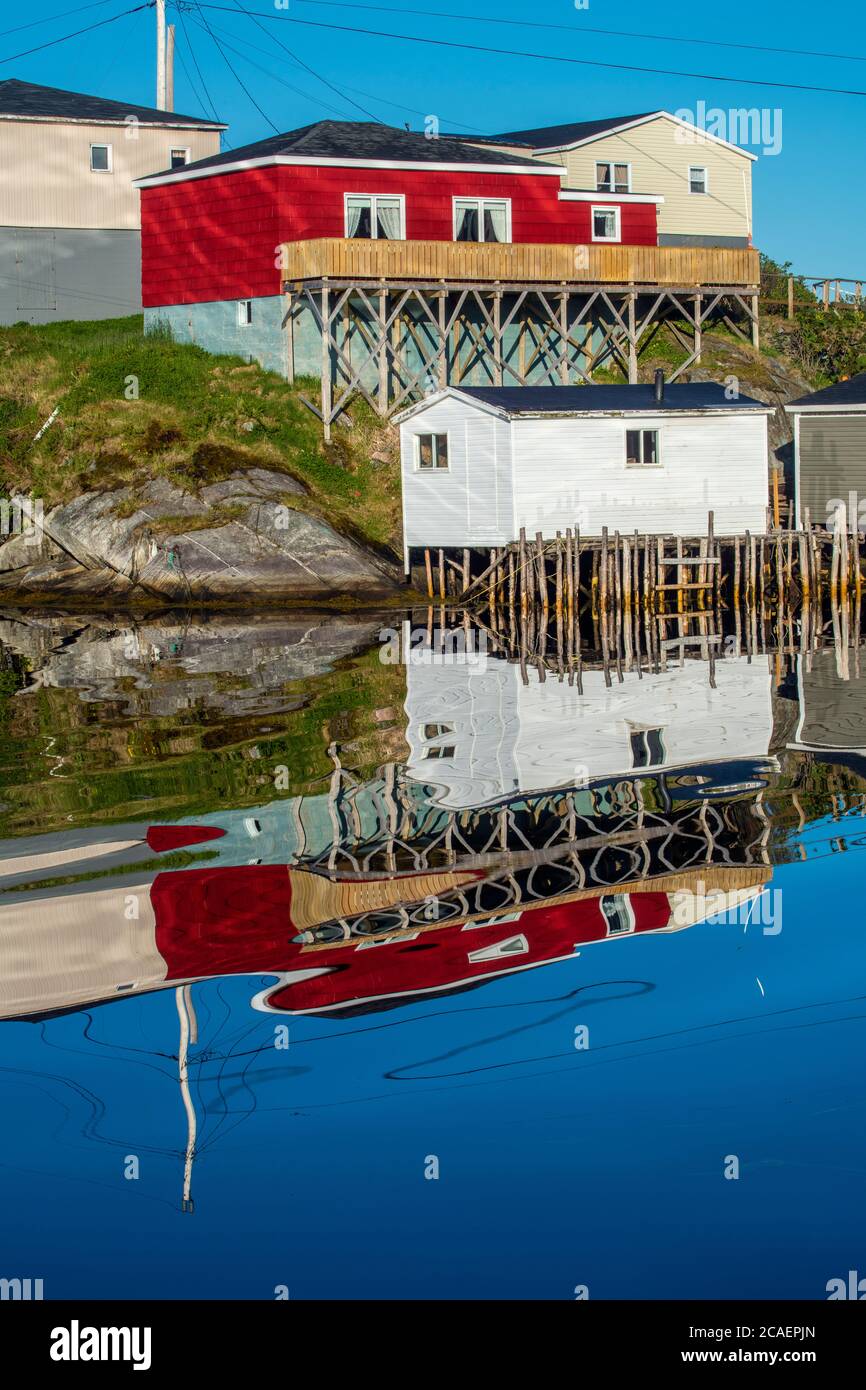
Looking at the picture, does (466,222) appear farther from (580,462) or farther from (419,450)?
(580,462)

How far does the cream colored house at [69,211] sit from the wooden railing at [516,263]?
9.91 metres

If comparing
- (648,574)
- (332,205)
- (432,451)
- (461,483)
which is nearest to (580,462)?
(461,483)

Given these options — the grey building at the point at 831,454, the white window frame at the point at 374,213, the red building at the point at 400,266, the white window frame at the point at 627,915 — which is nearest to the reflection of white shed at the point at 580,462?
the grey building at the point at 831,454

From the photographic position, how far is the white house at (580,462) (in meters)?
40.7

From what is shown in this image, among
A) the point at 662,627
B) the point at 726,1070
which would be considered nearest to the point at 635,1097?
the point at 726,1070

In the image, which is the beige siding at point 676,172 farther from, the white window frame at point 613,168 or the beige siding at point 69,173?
the beige siding at point 69,173

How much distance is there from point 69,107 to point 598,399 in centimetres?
2421

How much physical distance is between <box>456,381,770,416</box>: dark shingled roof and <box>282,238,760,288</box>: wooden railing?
517 cm

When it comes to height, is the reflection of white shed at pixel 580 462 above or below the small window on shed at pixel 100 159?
below

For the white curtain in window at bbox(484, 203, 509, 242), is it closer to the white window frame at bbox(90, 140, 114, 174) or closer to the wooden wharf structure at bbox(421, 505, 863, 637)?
the wooden wharf structure at bbox(421, 505, 863, 637)

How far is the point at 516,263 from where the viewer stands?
155ft

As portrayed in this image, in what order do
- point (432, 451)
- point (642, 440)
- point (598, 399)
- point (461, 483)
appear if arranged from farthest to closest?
1. point (432, 451)
2. point (461, 483)
3. point (598, 399)
4. point (642, 440)

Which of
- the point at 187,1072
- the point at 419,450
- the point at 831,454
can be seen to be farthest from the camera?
the point at 831,454

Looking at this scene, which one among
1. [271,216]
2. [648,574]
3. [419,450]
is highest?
[271,216]
